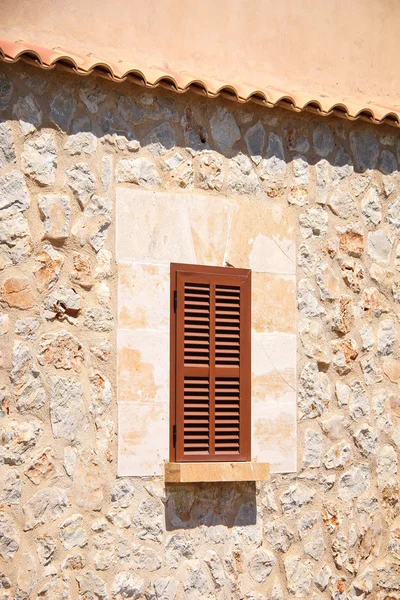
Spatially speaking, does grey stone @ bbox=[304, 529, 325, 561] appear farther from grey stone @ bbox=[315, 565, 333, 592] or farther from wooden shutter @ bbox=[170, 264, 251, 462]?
wooden shutter @ bbox=[170, 264, 251, 462]

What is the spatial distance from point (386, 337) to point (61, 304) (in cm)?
257

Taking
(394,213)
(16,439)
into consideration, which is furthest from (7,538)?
(394,213)

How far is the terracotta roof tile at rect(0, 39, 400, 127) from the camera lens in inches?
246

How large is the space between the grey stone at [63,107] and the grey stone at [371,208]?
235 cm

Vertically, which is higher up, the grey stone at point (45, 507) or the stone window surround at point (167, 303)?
the stone window surround at point (167, 303)

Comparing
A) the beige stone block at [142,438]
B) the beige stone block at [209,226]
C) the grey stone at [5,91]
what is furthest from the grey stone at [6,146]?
the beige stone block at [142,438]

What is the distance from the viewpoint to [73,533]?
6.23 meters

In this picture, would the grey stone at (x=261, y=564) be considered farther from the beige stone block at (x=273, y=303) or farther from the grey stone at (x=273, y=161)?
the grey stone at (x=273, y=161)

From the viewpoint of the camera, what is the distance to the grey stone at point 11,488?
6.05 meters

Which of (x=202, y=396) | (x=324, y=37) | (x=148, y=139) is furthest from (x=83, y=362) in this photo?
(x=324, y=37)

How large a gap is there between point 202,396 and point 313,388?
877 millimetres

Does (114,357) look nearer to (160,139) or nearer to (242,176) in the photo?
(160,139)

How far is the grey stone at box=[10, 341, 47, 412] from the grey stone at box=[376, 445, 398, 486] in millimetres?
2634

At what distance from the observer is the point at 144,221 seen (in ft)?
22.1
